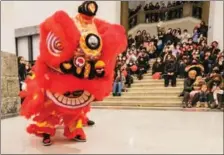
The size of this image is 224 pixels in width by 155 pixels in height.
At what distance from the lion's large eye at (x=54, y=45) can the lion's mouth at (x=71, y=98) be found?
0.28 meters

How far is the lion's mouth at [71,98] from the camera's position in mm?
1749

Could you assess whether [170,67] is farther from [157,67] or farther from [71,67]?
[71,67]

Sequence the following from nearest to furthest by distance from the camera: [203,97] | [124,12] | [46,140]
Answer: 1. [46,140]
2. [203,97]
3. [124,12]

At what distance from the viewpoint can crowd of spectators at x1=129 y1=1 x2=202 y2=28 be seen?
509 cm

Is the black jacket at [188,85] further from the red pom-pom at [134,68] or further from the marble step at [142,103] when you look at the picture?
the red pom-pom at [134,68]

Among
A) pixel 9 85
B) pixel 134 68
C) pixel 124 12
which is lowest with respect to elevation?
pixel 9 85

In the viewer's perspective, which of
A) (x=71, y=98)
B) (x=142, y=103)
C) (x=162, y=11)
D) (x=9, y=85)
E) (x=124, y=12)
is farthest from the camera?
(x=124, y=12)

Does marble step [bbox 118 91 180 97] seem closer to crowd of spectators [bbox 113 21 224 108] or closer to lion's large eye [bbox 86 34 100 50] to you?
crowd of spectators [bbox 113 21 224 108]

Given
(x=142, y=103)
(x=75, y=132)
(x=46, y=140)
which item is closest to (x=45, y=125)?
(x=46, y=140)

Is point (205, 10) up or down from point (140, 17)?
up

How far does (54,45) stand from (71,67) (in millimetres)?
168

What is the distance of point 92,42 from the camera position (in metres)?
1.66

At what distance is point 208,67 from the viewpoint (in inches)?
186

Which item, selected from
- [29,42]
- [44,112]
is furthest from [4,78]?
[29,42]
